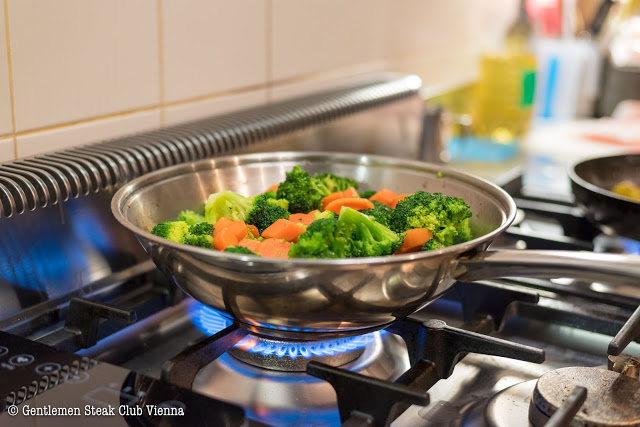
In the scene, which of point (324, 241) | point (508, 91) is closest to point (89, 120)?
point (324, 241)

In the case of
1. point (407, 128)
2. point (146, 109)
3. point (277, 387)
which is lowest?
point (277, 387)

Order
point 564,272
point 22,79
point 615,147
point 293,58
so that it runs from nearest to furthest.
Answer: point 564,272 < point 22,79 < point 293,58 < point 615,147

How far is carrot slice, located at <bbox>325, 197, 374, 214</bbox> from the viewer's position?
785 millimetres

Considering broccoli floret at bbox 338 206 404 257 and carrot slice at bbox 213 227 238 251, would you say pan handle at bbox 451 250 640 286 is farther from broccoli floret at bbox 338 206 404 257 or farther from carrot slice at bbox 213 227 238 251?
carrot slice at bbox 213 227 238 251

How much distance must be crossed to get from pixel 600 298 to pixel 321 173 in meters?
0.38

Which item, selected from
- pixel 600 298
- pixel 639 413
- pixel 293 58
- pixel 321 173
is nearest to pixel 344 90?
pixel 293 58

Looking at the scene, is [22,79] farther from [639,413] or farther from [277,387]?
[639,413]

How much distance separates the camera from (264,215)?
77 cm

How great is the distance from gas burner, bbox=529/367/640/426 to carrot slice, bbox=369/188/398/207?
0.86ft

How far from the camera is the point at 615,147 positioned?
1997mm

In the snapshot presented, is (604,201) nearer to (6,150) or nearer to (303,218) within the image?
(303,218)

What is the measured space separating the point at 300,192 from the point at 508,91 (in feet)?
4.57

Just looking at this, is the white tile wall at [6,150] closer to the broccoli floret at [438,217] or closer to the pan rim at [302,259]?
the pan rim at [302,259]

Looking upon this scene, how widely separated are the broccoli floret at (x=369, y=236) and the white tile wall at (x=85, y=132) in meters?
0.43
